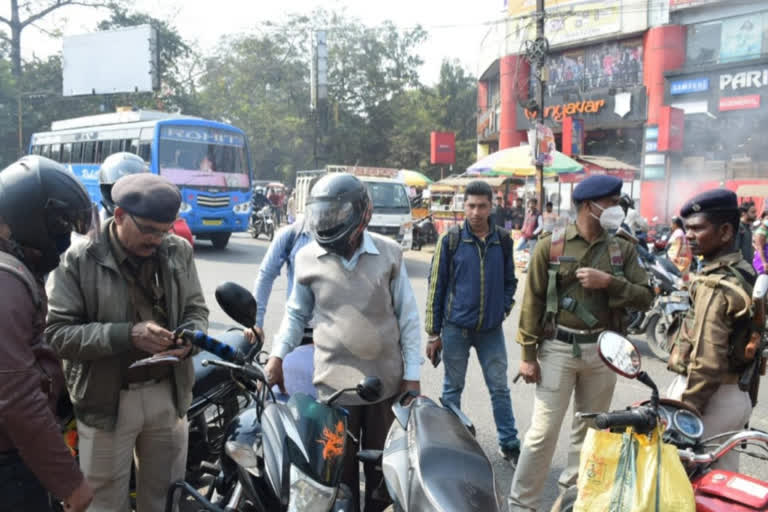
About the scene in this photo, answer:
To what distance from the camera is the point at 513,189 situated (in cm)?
2930

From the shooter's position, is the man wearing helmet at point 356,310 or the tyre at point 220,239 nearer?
the man wearing helmet at point 356,310

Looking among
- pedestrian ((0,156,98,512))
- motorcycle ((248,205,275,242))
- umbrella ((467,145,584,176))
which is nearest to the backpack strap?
pedestrian ((0,156,98,512))

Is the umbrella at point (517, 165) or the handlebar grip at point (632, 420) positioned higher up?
the umbrella at point (517, 165)

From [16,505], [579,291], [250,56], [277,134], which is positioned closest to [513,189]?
[277,134]

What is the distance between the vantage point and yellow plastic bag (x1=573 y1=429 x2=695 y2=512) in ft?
6.21

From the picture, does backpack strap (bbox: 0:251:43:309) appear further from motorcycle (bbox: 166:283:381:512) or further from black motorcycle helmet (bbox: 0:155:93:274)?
motorcycle (bbox: 166:283:381:512)

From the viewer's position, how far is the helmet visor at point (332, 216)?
2.51 meters

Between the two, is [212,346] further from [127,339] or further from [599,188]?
[599,188]

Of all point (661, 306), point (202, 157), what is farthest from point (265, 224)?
point (661, 306)

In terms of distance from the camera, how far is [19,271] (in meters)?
1.62

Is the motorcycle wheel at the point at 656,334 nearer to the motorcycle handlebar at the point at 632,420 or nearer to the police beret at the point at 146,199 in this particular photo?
the motorcycle handlebar at the point at 632,420

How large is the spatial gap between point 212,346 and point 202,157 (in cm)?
1351

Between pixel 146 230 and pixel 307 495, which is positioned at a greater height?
pixel 146 230

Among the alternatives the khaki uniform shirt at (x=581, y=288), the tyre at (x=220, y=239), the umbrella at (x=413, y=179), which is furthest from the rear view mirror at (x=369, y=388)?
the umbrella at (x=413, y=179)
